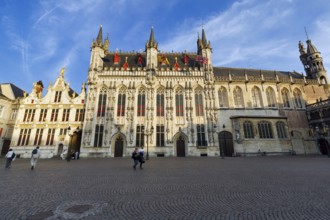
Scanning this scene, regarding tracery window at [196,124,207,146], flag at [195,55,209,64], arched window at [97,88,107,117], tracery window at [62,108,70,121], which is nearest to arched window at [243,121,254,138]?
tracery window at [196,124,207,146]

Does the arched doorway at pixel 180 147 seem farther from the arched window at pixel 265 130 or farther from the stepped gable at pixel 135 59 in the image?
the stepped gable at pixel 135 59

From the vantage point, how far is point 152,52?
1209 inches

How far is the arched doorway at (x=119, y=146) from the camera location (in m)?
25.5

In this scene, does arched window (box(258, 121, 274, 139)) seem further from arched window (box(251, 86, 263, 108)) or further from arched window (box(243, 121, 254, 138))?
arched window (box(251, 86, 263, 108))

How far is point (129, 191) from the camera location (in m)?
5.84

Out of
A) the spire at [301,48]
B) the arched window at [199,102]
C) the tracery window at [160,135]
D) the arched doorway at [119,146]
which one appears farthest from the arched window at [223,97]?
the spire at [301,48]

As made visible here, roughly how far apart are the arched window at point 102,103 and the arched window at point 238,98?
77.9 feet

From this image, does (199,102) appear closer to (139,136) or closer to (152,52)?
(139,136)

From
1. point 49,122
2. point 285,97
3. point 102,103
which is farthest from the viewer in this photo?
point 285,97

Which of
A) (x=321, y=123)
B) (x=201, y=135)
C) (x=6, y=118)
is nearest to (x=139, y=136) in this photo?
(x=201, y=135)

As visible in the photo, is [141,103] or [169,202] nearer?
[169,202]

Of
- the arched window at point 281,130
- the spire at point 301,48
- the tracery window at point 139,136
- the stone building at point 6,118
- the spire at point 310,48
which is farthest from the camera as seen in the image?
the spire at point 301,48

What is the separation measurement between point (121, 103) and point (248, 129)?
22.3 metres

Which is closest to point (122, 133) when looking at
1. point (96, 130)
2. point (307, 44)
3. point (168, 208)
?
point (96, 130)
